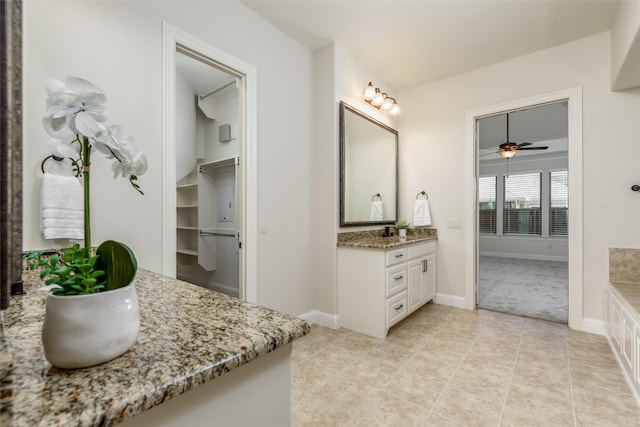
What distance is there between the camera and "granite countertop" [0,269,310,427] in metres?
A: 0.41

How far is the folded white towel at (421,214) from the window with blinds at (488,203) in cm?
489

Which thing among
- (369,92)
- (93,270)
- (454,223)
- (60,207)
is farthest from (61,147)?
(454,223)

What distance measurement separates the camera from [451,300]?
3.50 m

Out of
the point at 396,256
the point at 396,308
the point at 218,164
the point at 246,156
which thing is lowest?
the point at 396,308

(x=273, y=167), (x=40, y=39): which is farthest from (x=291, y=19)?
(x=40, y=39)

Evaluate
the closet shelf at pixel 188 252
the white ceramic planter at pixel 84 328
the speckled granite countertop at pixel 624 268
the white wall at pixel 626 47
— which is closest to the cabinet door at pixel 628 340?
the speckled granite countertop at pixel 624 268

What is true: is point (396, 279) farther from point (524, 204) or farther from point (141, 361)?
point (524, 204)

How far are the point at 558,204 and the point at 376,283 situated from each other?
6.68m

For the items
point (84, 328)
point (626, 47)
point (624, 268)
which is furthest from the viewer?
point (624, 268)

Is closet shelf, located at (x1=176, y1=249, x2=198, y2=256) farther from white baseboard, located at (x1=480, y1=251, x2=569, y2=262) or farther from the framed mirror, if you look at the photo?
white baseboard, located at (x1=480, y1=251, x2=569, y2=262)

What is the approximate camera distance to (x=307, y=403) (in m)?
1.72

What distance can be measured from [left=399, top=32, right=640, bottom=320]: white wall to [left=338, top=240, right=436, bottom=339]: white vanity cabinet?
0.92 meters

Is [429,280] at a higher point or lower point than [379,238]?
lower

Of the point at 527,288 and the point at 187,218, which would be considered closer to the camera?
the point at 187,218
